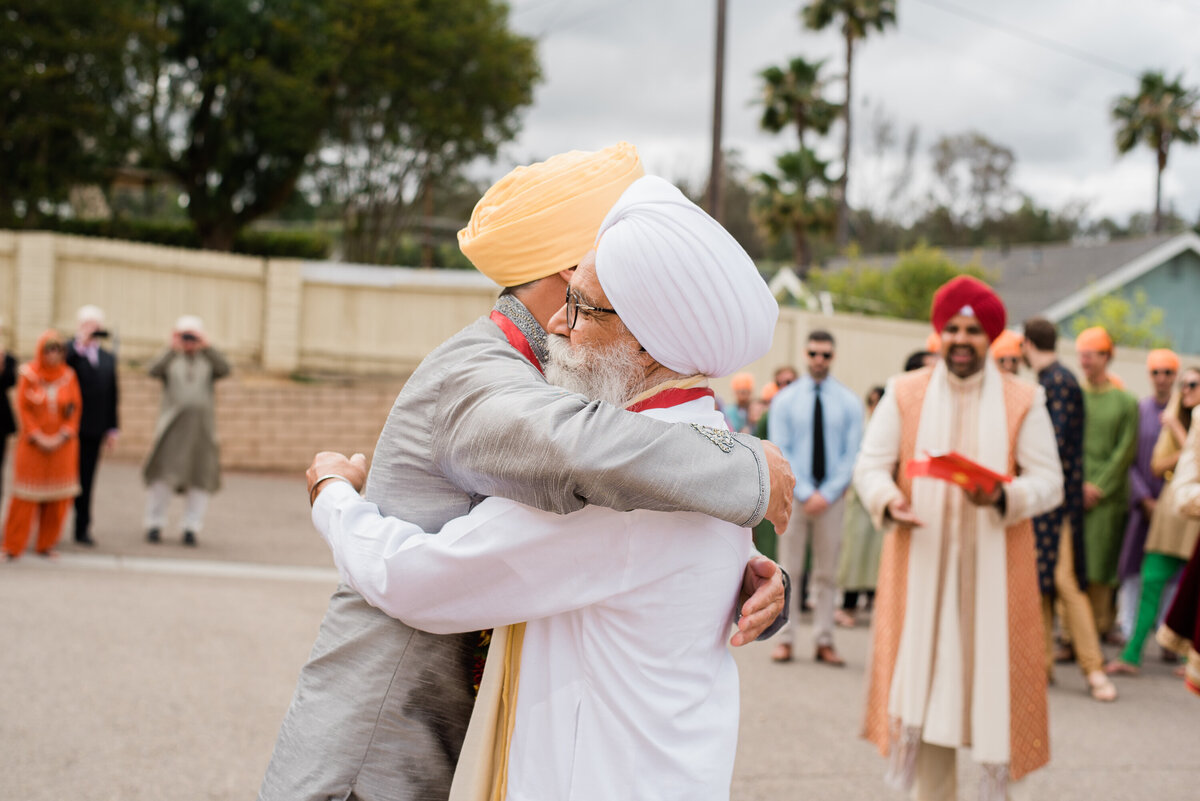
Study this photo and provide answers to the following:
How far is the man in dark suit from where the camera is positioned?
9.91 meters

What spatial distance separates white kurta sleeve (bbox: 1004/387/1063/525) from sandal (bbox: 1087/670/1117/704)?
2.92 m

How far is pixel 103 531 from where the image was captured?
10.6m

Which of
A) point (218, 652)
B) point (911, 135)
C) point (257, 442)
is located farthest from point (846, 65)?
point (218, 652)

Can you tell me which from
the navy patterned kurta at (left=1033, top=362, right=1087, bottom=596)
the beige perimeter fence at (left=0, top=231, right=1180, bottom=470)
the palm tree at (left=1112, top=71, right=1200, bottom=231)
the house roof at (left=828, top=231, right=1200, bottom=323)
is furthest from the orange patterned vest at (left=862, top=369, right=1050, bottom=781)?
the palm tree at (left=1112, top=71, right=1200, bottom=231)

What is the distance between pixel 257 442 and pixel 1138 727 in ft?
40.6

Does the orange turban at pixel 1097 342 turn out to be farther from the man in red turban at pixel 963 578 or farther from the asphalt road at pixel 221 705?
the man in red turban at pixel 963 578

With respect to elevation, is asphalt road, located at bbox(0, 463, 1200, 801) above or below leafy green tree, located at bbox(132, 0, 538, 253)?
below

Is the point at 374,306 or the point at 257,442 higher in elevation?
the point at 374,306

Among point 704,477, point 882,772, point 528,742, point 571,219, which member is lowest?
point 882,772

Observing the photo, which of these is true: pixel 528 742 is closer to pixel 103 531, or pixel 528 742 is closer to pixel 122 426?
pixel 103 531

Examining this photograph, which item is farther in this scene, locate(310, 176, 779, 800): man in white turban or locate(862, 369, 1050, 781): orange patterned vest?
locate(862, 369, 1050, 781): orange patterned vest

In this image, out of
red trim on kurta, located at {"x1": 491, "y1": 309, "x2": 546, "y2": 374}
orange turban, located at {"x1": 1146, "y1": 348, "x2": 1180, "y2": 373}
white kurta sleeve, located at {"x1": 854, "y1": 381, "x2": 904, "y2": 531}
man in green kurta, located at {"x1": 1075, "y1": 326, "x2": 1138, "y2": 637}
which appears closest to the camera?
red trim on kurta, located at {"x1": 491, "y1": 309, "x2": 546, "y2": 374}

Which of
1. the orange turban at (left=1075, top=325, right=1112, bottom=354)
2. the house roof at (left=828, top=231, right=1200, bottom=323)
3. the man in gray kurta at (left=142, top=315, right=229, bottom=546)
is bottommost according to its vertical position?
the man in gray kurta at (left=142, top=315, right=229, bottom=546)

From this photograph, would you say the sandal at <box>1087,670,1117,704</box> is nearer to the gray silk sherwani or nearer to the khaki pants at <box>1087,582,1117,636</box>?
the khaki pants at <box>1087,582,1117,636</box>
